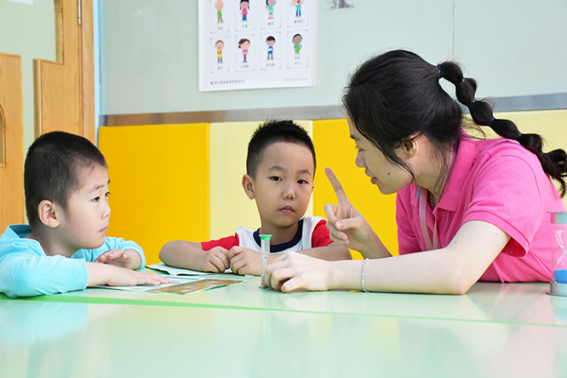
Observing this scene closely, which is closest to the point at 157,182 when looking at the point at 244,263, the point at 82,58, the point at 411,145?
the point at 82,58

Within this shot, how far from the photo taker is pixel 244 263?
3.89ft

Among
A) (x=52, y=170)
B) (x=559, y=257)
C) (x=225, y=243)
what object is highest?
(x=52, y=170)

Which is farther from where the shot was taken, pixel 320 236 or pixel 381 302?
pixel 320 236

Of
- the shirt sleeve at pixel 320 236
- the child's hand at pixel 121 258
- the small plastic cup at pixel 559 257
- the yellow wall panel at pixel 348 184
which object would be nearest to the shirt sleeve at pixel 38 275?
the child's hand at pixel 121 258

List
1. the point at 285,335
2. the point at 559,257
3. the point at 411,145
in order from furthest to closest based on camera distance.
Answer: the point at 411,145, the point at 559,257, the point at 285,335

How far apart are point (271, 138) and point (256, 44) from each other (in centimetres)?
97

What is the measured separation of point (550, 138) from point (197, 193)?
53.1 inches

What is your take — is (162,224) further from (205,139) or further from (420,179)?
(420,179)

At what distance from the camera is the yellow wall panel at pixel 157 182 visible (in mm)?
2363

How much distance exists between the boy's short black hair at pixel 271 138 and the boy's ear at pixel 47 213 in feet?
1.88

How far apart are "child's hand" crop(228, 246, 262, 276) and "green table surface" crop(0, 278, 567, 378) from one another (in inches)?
12.2

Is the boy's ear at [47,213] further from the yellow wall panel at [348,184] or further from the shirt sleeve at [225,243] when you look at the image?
the yellow wall panel at [348,184]

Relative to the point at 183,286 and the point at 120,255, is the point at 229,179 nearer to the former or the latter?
the point at 120,255

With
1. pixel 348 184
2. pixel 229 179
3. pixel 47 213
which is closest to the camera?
pixel 47 213
